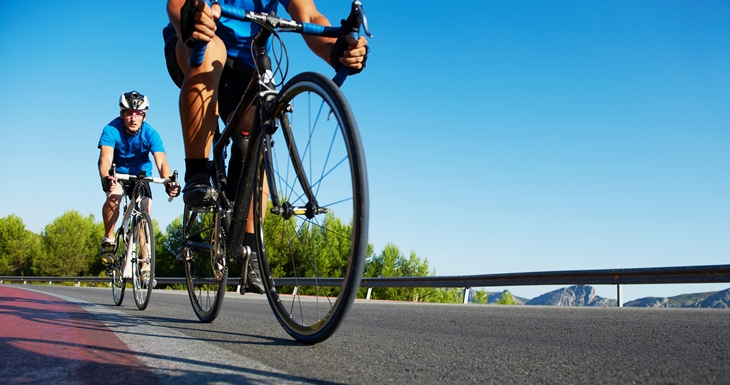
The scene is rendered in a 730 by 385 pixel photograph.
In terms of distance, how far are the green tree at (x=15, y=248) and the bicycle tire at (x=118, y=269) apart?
8481cm

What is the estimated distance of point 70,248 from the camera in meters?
79.0

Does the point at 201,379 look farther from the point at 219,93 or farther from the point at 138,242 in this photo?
the point at 138,242

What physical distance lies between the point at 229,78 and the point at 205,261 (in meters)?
1.35

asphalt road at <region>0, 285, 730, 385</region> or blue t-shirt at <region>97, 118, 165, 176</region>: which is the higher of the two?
blue t-shirt at <region>97, 118, 165, 176</region>

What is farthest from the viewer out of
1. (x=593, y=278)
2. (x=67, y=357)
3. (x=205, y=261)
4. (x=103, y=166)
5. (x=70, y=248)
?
(x=70, y=248)

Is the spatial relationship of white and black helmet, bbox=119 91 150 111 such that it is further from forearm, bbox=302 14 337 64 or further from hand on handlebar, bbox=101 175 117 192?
forearm, bbox=302 14 337 64

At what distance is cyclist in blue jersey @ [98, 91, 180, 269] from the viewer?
691 centimetres

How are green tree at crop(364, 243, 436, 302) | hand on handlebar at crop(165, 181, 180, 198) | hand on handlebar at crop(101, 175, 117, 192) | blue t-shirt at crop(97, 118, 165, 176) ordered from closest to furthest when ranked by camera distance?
hand on handlebar at crop(165, 181, 180, 198), hand on handlebar at crop(101, 175, 117, 192), blue t-shirt at crop(97, 118, 165, 176), green tree at crop(364, 243, 436, 302)

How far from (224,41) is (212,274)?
161cm

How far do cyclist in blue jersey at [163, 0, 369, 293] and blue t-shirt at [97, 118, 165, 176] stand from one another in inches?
130

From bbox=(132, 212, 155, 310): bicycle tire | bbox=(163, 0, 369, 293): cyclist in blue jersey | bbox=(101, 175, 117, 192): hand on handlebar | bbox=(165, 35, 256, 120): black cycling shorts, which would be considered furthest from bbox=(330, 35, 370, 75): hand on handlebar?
bbox=(101, 175, 117, 192): hand on handlebar

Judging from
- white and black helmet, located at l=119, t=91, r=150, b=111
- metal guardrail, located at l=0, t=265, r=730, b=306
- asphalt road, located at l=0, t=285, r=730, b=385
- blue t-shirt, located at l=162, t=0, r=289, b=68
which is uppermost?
white and black helmet, located at l=119, t=91, r=150, b=111

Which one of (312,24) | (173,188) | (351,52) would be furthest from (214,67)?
(173,188)

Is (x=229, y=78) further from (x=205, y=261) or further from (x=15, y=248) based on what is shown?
(x=15, y=248)
